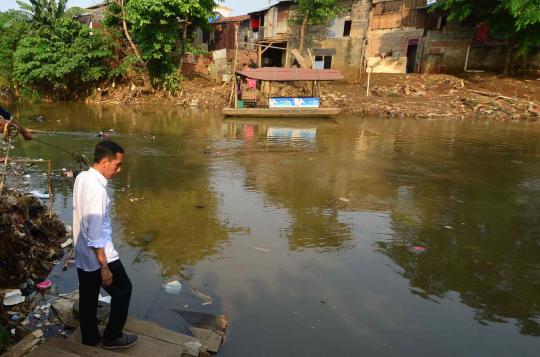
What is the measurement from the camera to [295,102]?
18.0 meters

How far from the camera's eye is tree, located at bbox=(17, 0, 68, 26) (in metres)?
21.6

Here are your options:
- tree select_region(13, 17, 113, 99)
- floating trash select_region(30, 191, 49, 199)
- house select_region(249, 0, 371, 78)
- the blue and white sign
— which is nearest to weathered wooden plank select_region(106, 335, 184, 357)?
floating trash select_region(30, 191, 49, 199)

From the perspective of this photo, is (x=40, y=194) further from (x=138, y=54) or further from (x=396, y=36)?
(x=396, y=36)

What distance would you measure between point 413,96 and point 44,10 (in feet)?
72.9

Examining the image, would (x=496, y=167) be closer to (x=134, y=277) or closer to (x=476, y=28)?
(x=134, y=277)

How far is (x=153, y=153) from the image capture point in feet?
35.9

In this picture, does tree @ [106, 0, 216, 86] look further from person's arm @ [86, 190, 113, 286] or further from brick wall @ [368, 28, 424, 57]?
person's arm @ [86, 190, 113, 286]

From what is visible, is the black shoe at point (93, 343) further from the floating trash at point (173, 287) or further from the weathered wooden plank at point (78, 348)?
the floating trash at point (173, 287)

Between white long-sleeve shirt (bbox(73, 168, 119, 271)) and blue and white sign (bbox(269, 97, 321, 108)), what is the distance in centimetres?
1566

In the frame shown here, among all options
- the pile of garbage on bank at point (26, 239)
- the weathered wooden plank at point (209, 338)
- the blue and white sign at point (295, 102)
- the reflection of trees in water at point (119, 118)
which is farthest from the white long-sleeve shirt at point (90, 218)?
the blue and white sign at point (295, 102)

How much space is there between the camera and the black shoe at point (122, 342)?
113 inches

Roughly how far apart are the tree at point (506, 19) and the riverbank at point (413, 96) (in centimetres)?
190

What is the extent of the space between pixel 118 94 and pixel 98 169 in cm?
2482

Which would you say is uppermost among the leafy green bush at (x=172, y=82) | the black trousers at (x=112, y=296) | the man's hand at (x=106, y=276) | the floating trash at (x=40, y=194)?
the leafy green bush at (x=172, y=82)
